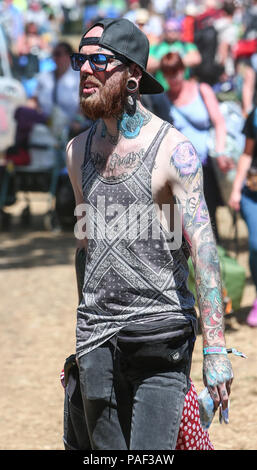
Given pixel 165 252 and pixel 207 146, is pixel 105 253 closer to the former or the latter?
pixel 165 252

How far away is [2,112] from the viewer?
44.3ft

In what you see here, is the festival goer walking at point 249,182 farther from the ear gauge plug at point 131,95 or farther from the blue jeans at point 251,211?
the ear gauge plug at point 131,95

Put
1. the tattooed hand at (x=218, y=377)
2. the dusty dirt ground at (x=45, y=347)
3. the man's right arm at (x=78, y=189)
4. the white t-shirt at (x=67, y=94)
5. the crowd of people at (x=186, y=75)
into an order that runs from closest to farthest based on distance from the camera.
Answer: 1. the tattooed hand at (x=218, y=377)
2. the man's right arm at (x=78, y=189)
3. the dusty dirt ground at (x=45, y=347)
4. the crowd of people at (x=186, y=75)
5. the white t-shirt at (x=67, y=94)

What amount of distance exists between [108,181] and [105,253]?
0.26 metres

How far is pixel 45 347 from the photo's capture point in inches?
281

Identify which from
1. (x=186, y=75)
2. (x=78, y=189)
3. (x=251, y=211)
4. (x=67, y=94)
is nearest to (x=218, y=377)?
(x=78, y=189)

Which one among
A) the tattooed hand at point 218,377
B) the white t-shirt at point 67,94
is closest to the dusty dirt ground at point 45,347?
the white t-shirt at point 67,94

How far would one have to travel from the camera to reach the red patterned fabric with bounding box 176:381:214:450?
3238 millimetres

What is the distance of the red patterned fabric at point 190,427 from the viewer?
Answer: 3.24m

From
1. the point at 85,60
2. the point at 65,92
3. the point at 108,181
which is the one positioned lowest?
the point at 65,92

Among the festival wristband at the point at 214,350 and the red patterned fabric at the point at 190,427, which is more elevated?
the festival wristband at the point at 214,350

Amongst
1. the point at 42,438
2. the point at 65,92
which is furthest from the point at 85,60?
the point at 65,92

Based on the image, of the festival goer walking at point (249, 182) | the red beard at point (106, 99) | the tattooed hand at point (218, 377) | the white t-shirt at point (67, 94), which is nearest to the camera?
the tattooed hand at point (218, 377)

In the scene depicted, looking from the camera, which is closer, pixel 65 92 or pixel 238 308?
pixel 238 308
